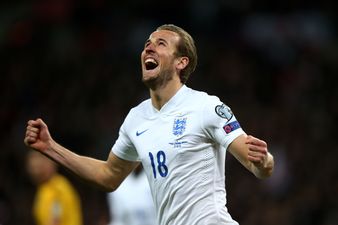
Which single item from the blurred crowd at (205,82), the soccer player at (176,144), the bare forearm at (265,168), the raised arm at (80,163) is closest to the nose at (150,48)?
the soccer player at (176,144)

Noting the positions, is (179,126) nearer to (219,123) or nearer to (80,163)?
(219,123)

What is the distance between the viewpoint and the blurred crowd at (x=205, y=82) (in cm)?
1212

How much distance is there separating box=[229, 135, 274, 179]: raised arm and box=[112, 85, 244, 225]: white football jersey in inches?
3.5

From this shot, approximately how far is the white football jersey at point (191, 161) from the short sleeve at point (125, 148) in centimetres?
30

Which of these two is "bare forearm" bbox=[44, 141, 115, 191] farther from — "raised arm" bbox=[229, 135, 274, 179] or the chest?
"raised arm" bbox=[229, 135, 274, 179]

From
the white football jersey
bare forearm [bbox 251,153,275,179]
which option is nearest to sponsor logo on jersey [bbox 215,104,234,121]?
the white football jersey

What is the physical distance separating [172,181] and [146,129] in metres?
0.39

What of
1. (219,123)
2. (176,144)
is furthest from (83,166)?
(219,123)

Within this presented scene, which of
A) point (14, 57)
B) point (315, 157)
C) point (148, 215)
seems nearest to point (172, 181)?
point (148, 215)

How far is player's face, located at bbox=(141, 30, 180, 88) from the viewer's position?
532 centimetres

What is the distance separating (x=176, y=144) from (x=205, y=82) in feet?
28.1

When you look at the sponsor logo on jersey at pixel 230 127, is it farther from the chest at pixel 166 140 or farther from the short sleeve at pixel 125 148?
the short sleeve at pixel 125 148

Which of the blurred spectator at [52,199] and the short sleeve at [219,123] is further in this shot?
Result: the blurred spectator at [52,199]

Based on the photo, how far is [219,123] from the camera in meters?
4.92
